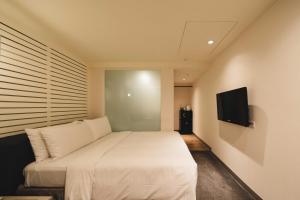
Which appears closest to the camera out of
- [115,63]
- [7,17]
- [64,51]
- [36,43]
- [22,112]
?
[7,17]

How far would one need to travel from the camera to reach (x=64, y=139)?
6.80 feet

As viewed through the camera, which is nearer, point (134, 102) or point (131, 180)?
point (131, 180)

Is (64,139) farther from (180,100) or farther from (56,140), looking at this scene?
(180,100)

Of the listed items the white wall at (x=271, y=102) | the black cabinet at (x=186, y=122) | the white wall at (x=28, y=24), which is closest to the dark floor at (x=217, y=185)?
the white wall at (x=271, y=102)

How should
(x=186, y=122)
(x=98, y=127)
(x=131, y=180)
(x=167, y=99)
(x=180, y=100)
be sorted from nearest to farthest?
1. (x=131, y=180)
2. (x=98, y=127)
3. (x=167, y=99)
4. (x=186, y=122)
5. (x=180, y=100)

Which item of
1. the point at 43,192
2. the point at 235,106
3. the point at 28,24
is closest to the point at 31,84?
the point at 28,24

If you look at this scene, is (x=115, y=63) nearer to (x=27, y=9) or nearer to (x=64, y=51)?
(x=64, y=51)

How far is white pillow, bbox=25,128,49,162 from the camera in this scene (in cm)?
186

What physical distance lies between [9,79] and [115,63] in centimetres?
244

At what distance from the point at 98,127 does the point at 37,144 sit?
1.33 m

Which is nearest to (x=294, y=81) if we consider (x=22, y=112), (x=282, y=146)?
(x=282, y=146)

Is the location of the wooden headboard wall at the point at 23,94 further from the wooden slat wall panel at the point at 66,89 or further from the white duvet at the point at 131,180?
the white duvet at the point at 131,180

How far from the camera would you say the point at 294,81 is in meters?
1.47

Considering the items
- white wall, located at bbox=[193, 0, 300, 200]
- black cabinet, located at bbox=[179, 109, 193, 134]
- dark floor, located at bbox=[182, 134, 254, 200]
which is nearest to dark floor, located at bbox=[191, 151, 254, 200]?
dark floor, located at bbox=[182, 134, 254, 200]
